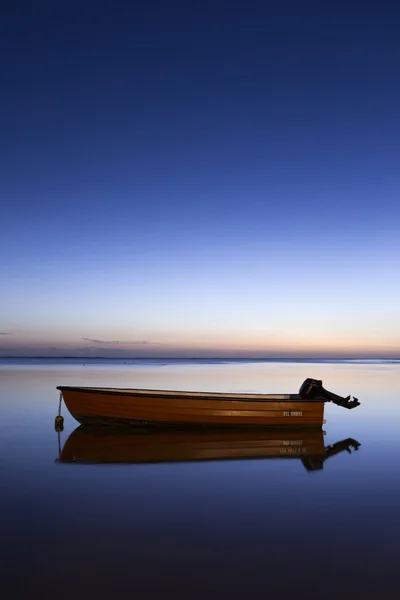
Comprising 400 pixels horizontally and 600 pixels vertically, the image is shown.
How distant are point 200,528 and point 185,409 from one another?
872 centimetres

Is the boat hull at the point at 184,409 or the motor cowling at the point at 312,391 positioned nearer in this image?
the boat hull at the point at 184,409

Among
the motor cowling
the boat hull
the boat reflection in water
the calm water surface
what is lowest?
the boat reflection in water

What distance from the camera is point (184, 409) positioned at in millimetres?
16391

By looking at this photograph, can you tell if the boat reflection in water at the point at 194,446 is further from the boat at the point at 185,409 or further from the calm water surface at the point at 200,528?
the calm water surface at the point at 200,528

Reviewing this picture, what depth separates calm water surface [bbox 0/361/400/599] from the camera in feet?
19.0

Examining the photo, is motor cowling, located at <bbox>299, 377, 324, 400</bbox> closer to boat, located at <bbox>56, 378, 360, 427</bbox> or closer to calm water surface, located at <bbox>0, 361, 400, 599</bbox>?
boat, located at <bbox>56, 378, 360, 427</bbox>

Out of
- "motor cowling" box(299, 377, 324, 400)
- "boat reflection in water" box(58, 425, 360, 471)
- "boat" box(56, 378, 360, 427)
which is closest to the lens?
"boat reflection in water" box(58, 425, 360, 471)

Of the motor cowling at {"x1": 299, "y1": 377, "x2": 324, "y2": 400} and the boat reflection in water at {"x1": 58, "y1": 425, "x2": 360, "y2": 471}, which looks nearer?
the boat reflection in water at {"x1": 58, "y1": 425, "x2": 360, "y2": 471}

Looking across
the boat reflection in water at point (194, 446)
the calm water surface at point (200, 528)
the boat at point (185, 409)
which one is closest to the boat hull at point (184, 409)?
the boat at point (185, 409)

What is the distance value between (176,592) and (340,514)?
4.08 meters

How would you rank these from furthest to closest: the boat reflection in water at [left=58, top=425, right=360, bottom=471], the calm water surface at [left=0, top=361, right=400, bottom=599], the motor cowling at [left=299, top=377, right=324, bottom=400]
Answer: the motor cowling at [left=299, top=377, right=324, bottom=400] < the boat reflection in water at [left=58, top=425, right=360, bottom=471] < the calm water surface at [left=0, top=361, right=400, bottom=599]

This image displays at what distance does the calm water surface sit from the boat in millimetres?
3011

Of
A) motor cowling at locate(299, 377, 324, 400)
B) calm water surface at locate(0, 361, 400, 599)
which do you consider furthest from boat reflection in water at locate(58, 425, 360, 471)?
motor cowling at locate(299, 377, 324, 400)

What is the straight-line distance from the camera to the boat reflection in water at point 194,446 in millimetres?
13078
